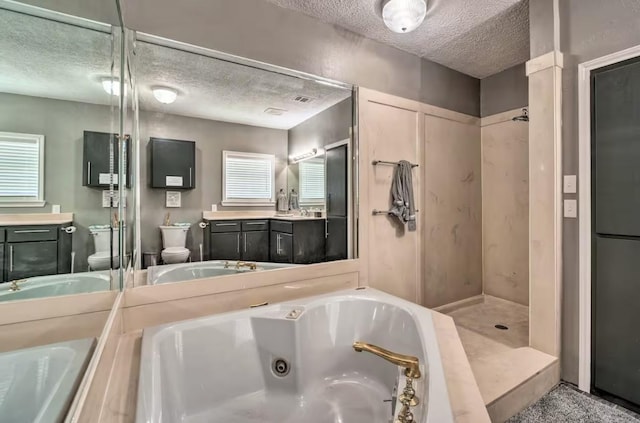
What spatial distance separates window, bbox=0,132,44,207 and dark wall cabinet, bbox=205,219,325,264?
3.44ft

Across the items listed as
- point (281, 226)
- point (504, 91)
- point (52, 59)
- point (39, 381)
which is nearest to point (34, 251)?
point (39, 381)

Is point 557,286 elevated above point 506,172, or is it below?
below

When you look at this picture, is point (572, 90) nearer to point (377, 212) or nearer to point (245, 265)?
point (377, 212)

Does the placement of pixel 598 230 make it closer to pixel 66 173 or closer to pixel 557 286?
pixel 557 286

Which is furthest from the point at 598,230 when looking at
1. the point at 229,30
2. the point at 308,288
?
the point at 229,30

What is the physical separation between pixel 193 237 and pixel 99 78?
0.93 meters

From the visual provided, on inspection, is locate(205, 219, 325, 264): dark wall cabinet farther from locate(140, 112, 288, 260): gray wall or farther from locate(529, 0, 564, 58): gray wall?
locate(529, 0, 564, 58): gray wall

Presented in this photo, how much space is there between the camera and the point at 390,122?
8.15 feet

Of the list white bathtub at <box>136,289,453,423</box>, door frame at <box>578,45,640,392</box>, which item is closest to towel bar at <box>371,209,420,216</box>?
white bathtub at <box>136,289,453,423</box>

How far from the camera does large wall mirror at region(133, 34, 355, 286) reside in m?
1.69

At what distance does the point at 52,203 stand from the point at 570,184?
2595mm

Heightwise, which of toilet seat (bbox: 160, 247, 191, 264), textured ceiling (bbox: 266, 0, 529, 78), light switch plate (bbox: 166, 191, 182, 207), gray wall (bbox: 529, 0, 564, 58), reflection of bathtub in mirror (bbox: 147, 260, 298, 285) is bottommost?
reflection of bathtub in mirror (bbox: 147, 260, 298, 285)

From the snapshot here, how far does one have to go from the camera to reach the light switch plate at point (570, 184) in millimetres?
1822

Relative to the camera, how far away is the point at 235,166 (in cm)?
194
